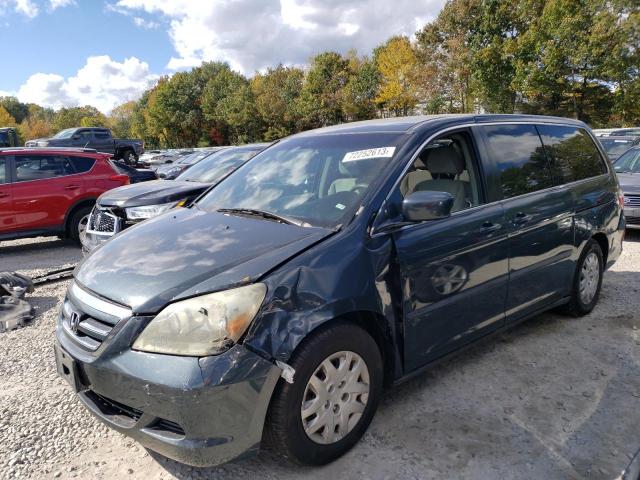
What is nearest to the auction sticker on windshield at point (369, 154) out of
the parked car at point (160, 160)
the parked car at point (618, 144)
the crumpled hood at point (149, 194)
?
the crumpled hood at point (149, 194)

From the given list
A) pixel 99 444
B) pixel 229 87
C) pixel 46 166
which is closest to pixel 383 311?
pixel 99 444

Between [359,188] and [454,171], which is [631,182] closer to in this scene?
[454,171]

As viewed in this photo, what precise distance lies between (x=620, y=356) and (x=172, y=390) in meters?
3.37

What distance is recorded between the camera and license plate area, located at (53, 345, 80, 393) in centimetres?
240

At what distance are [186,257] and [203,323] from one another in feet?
1.67

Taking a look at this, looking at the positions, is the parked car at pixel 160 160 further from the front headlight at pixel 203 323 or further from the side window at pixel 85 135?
the front headlight at pixel 203 323

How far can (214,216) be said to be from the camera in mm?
3133

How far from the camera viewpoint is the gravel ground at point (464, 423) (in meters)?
2.54

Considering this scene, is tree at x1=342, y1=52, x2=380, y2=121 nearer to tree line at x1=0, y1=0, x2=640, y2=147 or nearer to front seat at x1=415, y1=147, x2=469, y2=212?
tree line at x1=0, y1=0, x2=640, y2=147

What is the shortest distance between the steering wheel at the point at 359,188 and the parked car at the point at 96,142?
22607 mm

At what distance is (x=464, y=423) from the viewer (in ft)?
9.54

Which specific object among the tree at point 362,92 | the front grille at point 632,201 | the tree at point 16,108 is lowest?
the front grille at point 632,201

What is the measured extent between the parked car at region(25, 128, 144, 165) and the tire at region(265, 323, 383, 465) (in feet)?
75.7

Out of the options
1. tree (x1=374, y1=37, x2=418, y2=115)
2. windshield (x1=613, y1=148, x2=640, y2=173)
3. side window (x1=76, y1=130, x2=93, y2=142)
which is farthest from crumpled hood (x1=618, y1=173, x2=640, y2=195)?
tree (x1=374, y1=37, x2=418, y2=115)
